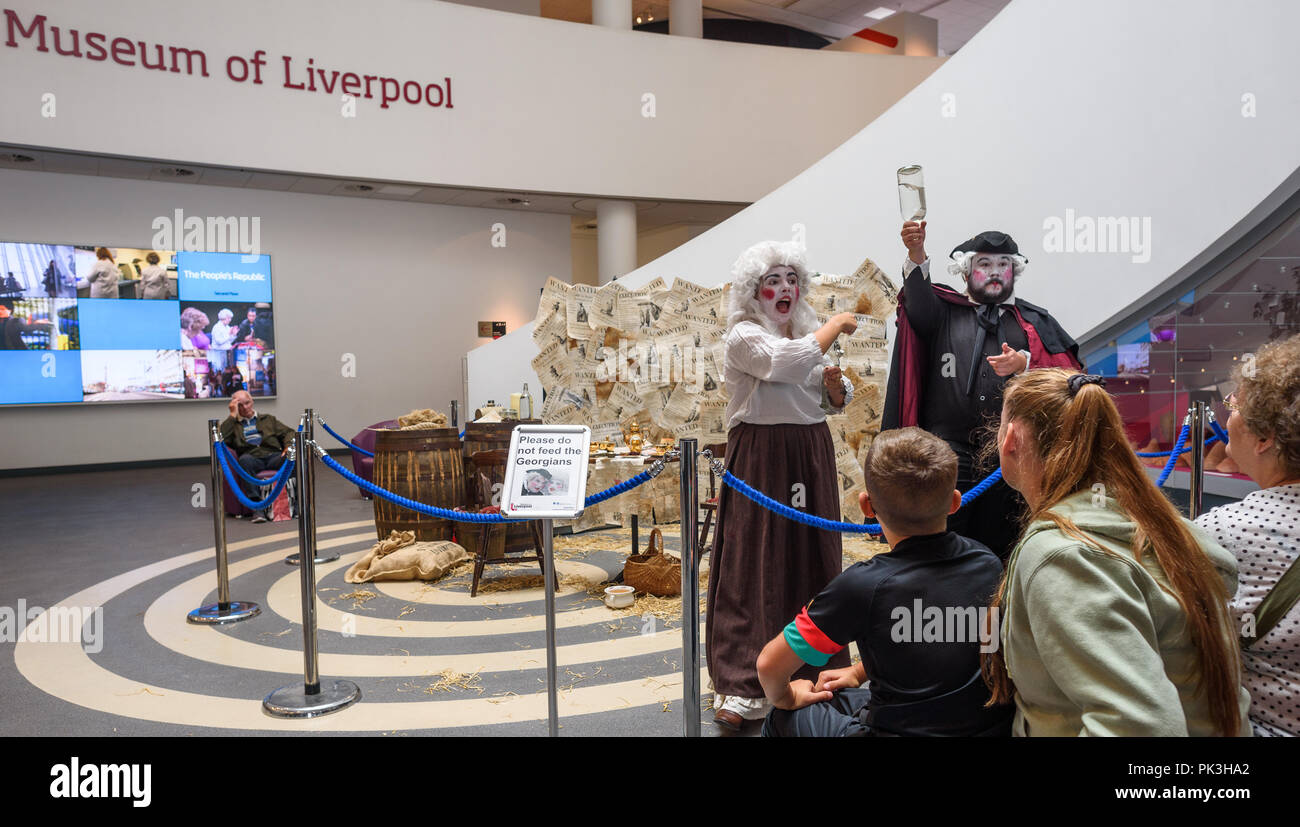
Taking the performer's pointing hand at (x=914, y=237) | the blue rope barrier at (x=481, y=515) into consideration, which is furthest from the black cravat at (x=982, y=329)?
the blue rope barrier at (x=481, y=515)

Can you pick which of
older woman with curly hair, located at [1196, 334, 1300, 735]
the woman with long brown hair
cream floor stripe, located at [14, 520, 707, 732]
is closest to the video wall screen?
cream floor stripe, located at [14, 520, 707, 732]

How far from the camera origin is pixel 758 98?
12625 millimetres

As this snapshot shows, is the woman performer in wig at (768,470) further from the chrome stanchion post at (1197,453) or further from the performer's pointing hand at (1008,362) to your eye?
the chrome stanchion post at (1197,453)

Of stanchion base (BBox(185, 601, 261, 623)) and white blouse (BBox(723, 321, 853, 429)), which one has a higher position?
white blouse (BBox(723, 321, 853, 429))

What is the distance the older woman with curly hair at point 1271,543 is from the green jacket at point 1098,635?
0.11 metres

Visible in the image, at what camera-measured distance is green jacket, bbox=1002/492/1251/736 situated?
116 cm

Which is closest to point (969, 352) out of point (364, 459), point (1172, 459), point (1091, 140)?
point (1172, 459)

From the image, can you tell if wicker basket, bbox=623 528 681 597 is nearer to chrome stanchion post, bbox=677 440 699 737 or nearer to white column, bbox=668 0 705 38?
chrome stanchion post, bbox=677 440 699 737

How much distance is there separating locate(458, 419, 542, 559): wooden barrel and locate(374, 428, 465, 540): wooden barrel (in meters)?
0.15

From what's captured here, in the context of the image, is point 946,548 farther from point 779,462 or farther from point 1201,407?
point 1201,407

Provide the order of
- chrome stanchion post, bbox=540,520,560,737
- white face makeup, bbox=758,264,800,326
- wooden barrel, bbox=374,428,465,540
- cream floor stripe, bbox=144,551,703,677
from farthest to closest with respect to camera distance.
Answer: wooden barrel, bbox=374,428,465,540, cream floor stripe, bbox=144,551,703,677, white face makeup, bbox=758,264,800,326, chrome stanchion post, bbox=540,520,560,737

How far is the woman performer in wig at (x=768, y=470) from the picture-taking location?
288cm

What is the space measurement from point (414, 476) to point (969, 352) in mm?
3923
